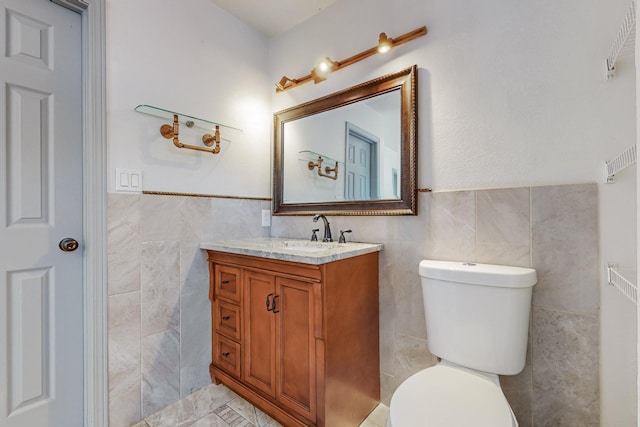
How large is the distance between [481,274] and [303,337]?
30.8 inches

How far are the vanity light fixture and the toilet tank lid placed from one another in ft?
3.71

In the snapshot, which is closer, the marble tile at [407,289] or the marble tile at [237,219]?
the marble tile at [407,289]

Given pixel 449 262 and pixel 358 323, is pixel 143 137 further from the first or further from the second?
pixel 449 262

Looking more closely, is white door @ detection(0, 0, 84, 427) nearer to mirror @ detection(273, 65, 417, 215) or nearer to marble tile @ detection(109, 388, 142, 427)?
marble tile @ detection(109, 388, 142, 427)

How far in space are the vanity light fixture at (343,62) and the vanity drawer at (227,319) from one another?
4.76 feet

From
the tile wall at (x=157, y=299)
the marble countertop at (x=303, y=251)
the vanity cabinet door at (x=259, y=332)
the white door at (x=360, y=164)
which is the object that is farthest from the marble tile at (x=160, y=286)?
the white door at (x=360, y=164)

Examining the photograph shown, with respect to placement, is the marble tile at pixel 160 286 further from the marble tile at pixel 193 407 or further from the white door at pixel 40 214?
the marble tile at pixel 193 407

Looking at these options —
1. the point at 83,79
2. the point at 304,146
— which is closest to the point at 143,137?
the point at 83,79

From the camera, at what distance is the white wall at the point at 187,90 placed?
1.39 metres

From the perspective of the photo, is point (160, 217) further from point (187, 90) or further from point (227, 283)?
point (187, 90)

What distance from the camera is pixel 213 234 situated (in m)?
1.75

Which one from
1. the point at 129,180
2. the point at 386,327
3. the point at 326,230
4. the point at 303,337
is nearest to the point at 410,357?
the point at 386,327

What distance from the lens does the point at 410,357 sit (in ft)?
4.72

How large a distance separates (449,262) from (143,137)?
1.62 m
